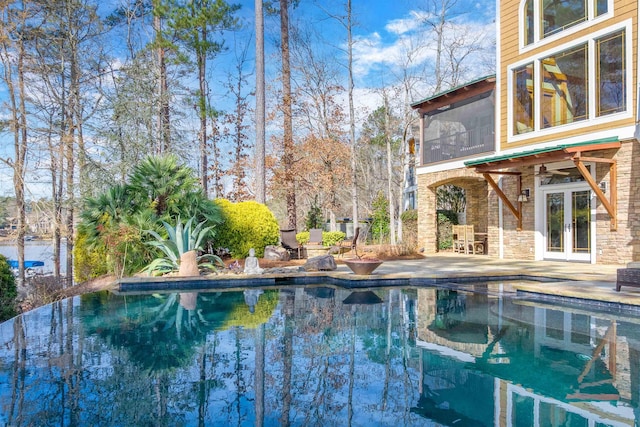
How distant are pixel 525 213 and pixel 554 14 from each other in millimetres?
5730

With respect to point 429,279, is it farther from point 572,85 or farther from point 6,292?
point 6,292

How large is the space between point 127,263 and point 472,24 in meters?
20.2

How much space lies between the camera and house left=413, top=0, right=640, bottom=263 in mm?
10492

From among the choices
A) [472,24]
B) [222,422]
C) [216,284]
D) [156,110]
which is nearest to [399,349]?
[222,422]

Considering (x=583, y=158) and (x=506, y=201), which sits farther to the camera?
(x=506, y=201)

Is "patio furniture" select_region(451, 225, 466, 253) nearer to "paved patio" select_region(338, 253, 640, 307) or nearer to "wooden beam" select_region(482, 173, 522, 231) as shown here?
"wooden beam" select_region(482, 173, 522, 231)

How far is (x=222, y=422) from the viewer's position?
2996 mm

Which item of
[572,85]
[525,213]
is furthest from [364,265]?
[572,85]

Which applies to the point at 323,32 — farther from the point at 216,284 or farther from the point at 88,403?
the point at 88,403

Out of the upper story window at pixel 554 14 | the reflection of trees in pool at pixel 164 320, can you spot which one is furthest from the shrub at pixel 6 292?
the upper story window at pixel 554 14

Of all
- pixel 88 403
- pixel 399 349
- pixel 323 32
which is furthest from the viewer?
pixel 323 32

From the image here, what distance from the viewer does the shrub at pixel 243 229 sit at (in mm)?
12289

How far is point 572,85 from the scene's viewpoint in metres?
11.9

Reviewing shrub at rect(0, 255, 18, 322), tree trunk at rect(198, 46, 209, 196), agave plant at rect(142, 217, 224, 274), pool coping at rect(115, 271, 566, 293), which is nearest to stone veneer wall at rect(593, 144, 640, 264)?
pool coping at rect(115, 271, 566, 293)
